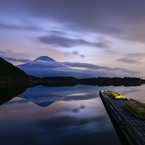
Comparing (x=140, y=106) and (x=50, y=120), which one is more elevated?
A: (x=140, y=106)

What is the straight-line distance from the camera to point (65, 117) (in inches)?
2119

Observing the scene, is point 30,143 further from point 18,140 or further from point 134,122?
point 134,122

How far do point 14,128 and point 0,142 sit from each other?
352 inches

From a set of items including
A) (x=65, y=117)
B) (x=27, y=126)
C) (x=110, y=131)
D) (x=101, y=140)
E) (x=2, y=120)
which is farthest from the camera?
(x=65, y=117)

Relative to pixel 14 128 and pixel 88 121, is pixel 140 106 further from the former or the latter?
pixel 14 128

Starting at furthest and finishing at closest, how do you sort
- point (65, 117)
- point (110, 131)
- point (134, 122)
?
point (65, 117)
point (110, 131)
point (134, 122)

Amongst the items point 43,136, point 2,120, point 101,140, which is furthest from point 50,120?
point 101,140

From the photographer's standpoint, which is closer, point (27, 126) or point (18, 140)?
point (18, 140)

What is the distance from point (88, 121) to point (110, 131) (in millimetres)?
9405

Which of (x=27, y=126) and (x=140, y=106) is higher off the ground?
(x=140, y=106)

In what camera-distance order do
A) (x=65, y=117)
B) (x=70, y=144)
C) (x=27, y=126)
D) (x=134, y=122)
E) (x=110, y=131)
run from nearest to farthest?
1. (x=70, y=144)
2. (x=134, y=122)
3. (x=110, y=131)
4. (x=27, y=126)
5. (x=65, y=117)

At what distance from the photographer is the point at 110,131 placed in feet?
133

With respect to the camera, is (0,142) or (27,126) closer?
(0,142)

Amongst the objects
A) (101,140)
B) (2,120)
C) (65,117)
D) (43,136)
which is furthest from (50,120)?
(101,140)
